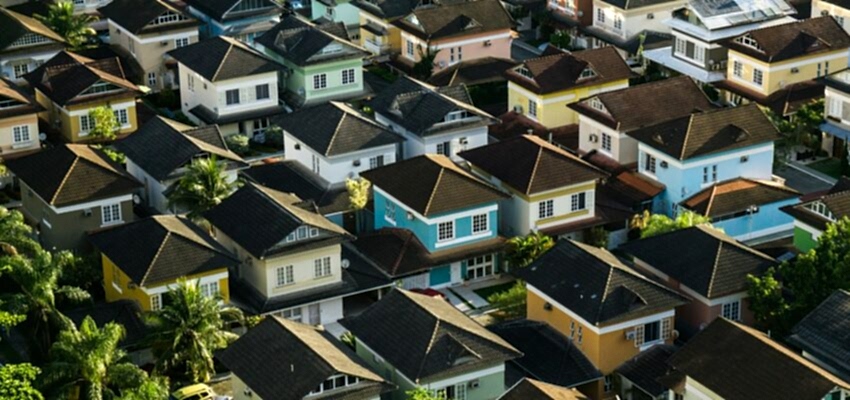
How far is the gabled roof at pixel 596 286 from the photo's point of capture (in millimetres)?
73438

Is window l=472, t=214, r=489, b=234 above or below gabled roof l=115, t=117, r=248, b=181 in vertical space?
below

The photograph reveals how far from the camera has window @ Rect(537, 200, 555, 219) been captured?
8744 centimetres

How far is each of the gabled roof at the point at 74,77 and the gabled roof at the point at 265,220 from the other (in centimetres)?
2034

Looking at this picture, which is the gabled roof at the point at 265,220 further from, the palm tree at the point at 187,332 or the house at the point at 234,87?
the house at the point at 234,87

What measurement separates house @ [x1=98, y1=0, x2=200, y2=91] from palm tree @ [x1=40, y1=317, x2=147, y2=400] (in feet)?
154

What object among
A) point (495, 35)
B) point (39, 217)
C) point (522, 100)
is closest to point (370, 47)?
point (495, 35)

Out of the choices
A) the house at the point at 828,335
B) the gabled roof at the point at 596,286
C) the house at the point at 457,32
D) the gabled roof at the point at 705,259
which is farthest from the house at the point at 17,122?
the house at the point at 828,335

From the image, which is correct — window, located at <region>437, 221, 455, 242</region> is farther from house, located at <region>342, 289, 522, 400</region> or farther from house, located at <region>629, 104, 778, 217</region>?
house, located at <region>629, 104, 778, 217</region>

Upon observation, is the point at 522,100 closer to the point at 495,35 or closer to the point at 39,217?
the point at 495,35

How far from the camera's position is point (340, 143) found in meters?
91.4

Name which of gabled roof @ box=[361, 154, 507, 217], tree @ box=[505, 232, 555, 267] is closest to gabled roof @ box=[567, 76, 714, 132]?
gabled roof @ box=[361, 154, 507, 217]

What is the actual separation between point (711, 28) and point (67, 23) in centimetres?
4434

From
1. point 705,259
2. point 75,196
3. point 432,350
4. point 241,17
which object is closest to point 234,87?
point 241,17

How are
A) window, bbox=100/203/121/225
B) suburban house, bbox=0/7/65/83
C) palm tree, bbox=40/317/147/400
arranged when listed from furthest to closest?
suburban house, bbox=0/7/65/83, window, bbox=100/203/121/225, palm tree, bbox=40/317/147/400
